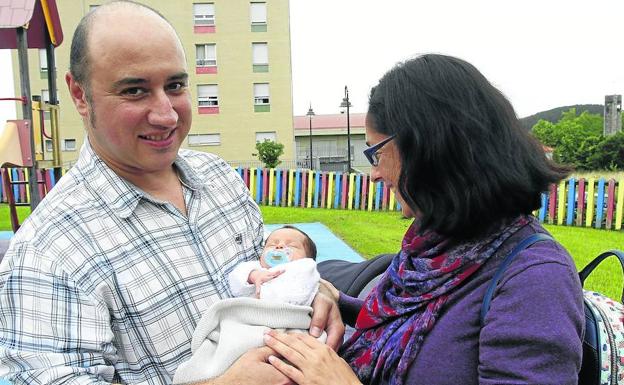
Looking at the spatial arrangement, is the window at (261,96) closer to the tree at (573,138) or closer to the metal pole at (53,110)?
the tree at (573,138)

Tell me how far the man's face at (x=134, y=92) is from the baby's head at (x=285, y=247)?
1.81ft

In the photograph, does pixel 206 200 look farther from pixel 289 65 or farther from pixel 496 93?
pixel 289 65

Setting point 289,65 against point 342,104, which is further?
point 289,65

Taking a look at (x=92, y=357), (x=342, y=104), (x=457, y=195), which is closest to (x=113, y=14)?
(x=92, y=357)

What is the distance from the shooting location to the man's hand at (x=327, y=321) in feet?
6.20

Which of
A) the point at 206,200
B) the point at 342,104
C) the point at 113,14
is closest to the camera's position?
the point at 113,14

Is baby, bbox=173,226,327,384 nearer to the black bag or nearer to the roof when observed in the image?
the black bag

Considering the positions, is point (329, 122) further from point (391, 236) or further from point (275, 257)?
point (275, 257)

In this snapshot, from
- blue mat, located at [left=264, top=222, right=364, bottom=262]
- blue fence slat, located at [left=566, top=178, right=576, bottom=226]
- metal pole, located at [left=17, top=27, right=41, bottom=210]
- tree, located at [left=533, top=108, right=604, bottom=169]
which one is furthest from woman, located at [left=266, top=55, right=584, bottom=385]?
tree, located at [left=533, top=108, right=604, bottom=169]

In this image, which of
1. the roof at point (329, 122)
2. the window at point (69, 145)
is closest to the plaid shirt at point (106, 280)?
the window at point (69, 145)

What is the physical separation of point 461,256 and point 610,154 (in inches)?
811

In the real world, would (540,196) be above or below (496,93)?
below

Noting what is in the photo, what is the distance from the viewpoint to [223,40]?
33250mm

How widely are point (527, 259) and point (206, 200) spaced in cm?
120
